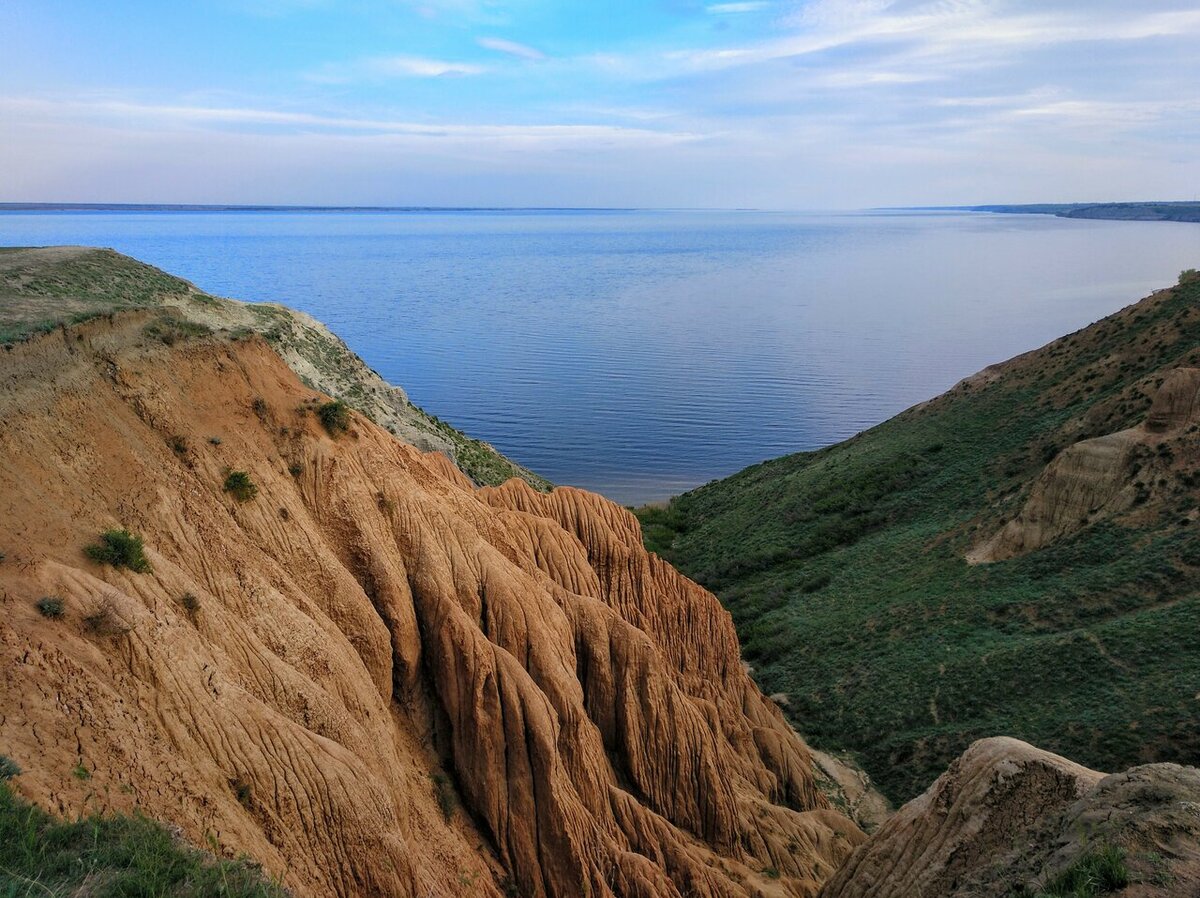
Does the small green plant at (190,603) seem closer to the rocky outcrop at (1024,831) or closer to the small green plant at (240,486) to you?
the small green plant at (240,486)

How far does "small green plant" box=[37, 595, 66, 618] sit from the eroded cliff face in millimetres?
106

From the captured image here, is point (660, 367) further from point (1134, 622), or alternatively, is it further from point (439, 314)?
point (1134, 622)

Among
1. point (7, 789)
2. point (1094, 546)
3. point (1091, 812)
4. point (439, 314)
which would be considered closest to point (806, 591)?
point (1094, 546)

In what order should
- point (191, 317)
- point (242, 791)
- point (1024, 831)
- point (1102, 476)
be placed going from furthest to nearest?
point (1102, 476)
point (191, 317)
point (1024, 831)
point (242, 791)

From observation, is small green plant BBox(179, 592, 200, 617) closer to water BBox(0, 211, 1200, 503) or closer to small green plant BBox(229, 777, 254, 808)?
small green plant BBox(229, 777, 254, 808)

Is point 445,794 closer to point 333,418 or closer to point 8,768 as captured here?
point 8,768

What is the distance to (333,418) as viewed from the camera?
795 inches

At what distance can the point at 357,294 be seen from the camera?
6422 inches

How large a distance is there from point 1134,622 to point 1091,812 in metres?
21.1

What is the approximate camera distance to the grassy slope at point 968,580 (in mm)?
29891

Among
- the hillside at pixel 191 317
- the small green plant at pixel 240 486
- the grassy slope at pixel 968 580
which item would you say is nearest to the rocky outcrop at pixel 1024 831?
the grassy slope at pixel 968 580

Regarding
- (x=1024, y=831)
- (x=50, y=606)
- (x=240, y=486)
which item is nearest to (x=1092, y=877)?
(x=1024, y=831)

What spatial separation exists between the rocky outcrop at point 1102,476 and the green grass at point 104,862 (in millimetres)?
39176

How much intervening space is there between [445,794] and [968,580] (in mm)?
30845
